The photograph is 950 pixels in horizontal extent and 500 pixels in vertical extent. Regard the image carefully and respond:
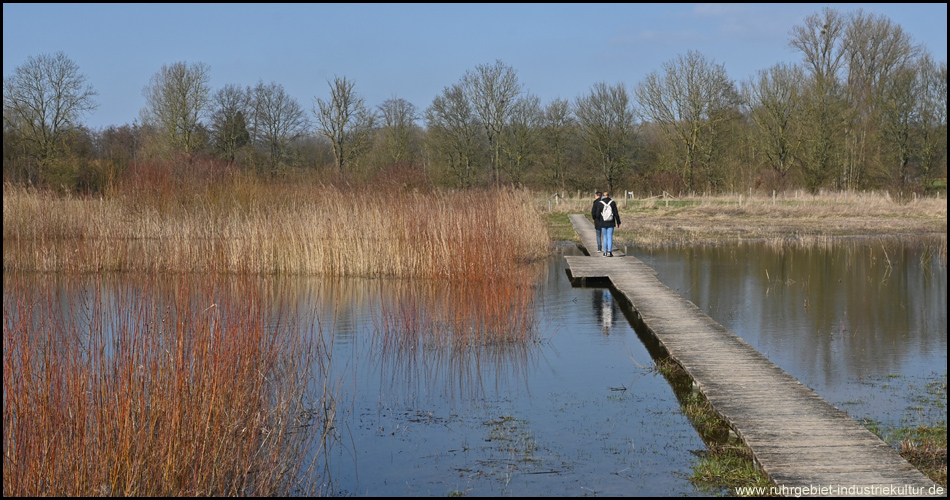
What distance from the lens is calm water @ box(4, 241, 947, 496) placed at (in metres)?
4.92

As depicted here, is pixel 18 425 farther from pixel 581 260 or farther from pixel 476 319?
pixel 581 260

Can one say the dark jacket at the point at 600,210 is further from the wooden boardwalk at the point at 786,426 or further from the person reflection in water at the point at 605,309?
the wooden boardwalk at the point at 786,426

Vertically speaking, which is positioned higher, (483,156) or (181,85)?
(181,85)

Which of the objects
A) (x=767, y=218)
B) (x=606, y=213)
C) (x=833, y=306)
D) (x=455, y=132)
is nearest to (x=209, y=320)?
(x=833, y=306)

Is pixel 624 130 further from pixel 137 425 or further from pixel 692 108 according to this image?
pixel 137 425

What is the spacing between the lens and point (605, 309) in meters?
10.6

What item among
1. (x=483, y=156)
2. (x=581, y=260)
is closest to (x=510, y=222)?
(x=581, y=260)

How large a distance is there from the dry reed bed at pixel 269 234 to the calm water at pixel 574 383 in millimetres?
587

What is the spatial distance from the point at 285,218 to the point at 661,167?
79.9 feet

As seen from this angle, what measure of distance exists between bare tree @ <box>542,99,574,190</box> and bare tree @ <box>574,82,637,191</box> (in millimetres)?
651

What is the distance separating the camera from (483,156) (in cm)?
3519

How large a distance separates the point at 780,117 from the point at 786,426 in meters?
30.0

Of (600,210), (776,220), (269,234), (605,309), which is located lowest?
(605,309)

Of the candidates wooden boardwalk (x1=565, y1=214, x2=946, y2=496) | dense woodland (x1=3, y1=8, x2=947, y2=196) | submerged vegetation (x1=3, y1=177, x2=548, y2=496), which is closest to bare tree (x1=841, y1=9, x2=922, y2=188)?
dense woodland (x1=3, y1=8, x2=947, y2=196)
